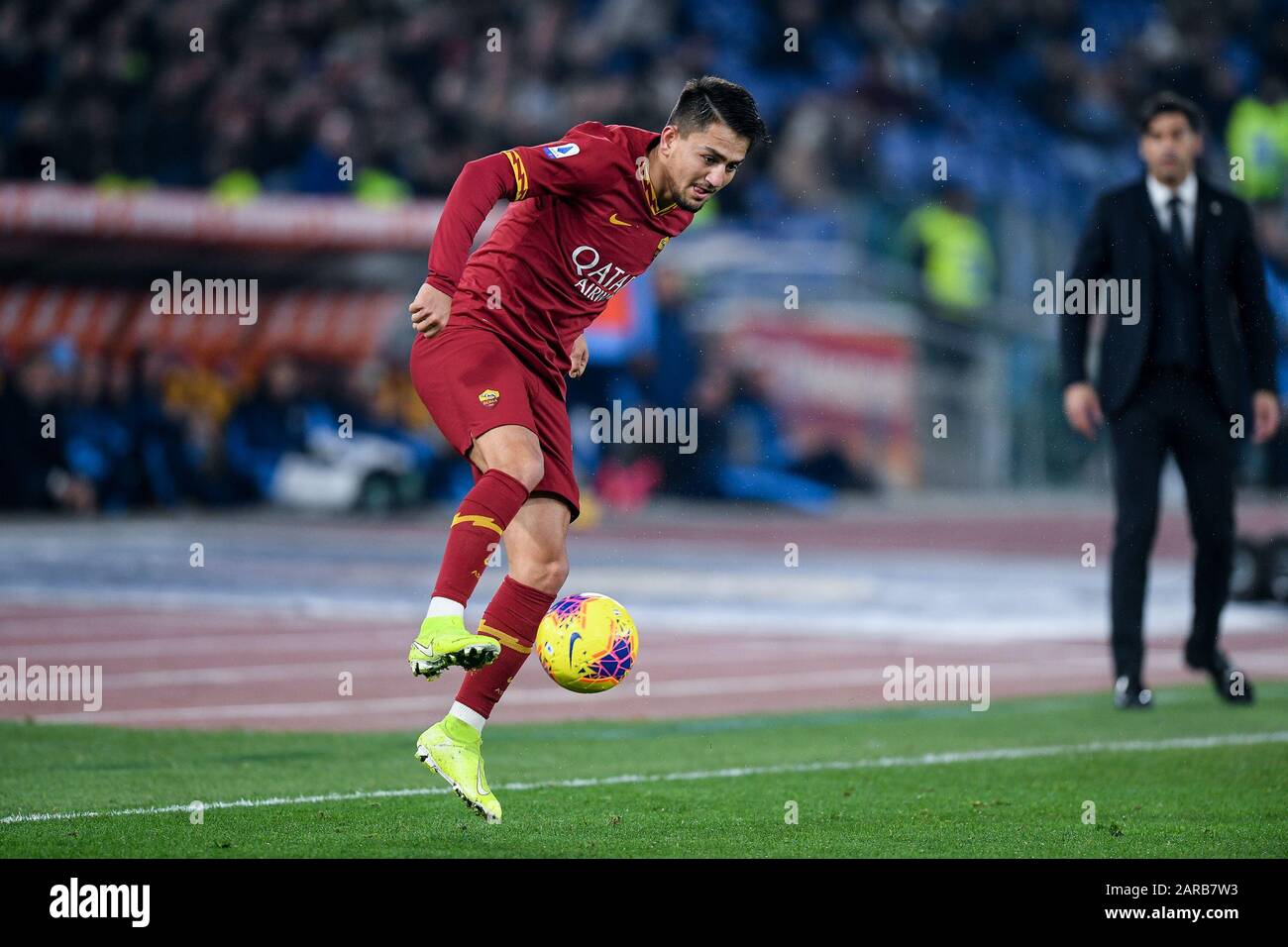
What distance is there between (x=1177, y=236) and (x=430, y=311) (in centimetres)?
467

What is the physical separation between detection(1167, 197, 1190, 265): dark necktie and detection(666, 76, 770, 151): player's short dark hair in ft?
11.4

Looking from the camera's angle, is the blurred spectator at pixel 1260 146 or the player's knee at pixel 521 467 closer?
the player's knee at pixel 521 467

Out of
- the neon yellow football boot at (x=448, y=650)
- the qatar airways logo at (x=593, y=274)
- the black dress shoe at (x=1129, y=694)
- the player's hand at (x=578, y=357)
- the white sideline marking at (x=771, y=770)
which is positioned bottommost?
the white sideline marking at (x=771, y=770)

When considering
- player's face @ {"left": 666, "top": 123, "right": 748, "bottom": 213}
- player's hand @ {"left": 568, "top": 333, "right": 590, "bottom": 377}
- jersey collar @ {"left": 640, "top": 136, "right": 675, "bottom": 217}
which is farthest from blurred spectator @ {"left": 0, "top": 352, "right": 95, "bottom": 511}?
player's face @ {"left": 666, "top": 123, "right": 748, "bottom": 213}

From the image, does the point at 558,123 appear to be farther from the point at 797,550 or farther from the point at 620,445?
the point at 797,550

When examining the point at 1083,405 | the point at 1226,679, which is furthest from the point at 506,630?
the point at 1226,679

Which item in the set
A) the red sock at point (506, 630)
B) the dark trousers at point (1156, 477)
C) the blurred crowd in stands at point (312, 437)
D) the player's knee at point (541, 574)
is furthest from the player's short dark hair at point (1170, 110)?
the blurred crowd in stands at point (312, 437)

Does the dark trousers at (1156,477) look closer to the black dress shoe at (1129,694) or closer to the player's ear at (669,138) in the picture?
the black dress shoe at (1129,694)

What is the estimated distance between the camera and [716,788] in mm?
6559

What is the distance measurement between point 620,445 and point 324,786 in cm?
1697

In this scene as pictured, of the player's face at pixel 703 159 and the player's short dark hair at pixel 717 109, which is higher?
the player's short dark hair at pixel 717 109

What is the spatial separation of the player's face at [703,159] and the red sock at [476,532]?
3.65 ft

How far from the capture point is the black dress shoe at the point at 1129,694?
880cm

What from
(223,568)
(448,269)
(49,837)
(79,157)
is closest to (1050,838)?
(448,269)
